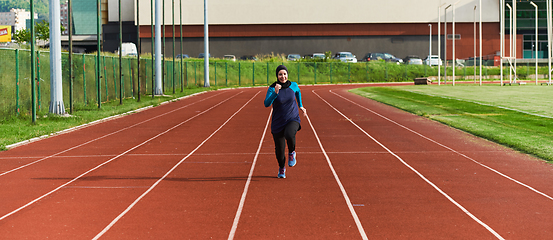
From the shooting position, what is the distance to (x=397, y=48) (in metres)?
72.1

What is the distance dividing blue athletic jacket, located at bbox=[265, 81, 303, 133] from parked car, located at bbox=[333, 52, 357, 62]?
5817 cm

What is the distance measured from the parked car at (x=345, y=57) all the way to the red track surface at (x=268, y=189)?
5143 centimetres

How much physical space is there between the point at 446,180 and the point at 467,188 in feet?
2.23

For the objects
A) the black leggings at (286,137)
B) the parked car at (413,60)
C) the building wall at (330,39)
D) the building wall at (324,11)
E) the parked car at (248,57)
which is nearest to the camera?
the black leggings at (286,137)

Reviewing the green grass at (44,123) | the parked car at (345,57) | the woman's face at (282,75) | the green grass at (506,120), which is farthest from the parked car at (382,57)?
the woman's face at (282,75)

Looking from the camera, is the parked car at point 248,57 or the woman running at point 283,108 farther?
the parked car at point 248,57

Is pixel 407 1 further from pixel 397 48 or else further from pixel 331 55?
pixel 331 55

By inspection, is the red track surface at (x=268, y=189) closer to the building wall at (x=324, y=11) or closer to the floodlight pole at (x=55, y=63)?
the floodlight pole at (x=55, y=63)

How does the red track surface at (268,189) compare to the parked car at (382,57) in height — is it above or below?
below

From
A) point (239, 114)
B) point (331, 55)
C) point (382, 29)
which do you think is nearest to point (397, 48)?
point (382, 29)

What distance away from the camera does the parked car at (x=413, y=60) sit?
6744cm

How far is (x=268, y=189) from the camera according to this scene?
29.5ft

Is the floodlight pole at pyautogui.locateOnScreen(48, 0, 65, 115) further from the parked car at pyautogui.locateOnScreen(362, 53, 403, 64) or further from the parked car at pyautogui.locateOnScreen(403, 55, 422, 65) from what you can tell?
the parked car at pyautogui.locateOnScreen(403, 55, 422, 65)

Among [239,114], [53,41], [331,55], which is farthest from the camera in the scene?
[331,55]
